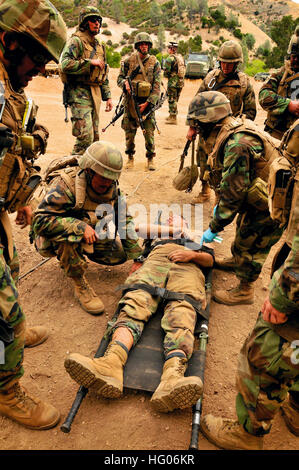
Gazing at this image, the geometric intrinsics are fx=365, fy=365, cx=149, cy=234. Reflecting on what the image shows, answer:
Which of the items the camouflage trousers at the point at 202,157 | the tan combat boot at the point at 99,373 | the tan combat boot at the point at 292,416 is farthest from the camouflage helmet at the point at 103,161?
the camouflage trousers at the point at 202,157

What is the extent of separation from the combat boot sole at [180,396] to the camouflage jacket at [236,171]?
1.63 meters

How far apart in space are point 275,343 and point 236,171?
171 centimetres

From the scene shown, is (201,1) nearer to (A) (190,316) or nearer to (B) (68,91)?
(B) (68,91)

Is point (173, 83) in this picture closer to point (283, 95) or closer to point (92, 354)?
point (283, 95)

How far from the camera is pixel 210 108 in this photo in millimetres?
3535

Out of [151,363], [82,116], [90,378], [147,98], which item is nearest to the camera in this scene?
[90,378]

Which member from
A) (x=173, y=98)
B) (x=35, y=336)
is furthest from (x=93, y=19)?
(x=173, y=98)

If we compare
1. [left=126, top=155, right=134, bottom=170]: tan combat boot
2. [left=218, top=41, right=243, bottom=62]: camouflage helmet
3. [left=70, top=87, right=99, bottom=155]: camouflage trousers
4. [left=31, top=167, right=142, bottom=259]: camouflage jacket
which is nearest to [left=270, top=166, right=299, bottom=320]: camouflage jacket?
[left=31, top=167, right=142, bottom=259]: camouflage jacket

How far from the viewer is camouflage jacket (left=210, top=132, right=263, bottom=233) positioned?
3.20 metres

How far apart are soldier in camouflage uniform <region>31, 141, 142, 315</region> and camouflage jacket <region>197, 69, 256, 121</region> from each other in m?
2.54

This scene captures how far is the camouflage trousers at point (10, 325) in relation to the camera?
2057 millimetres

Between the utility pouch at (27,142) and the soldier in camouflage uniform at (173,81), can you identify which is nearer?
the utility pouch at (27,142)

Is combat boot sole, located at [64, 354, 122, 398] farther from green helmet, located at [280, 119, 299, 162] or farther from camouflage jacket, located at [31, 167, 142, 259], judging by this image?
green helmet, located at [280, 119, 299, 162]

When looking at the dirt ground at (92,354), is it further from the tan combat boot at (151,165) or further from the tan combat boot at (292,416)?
the tan combat boot at (151,165)
